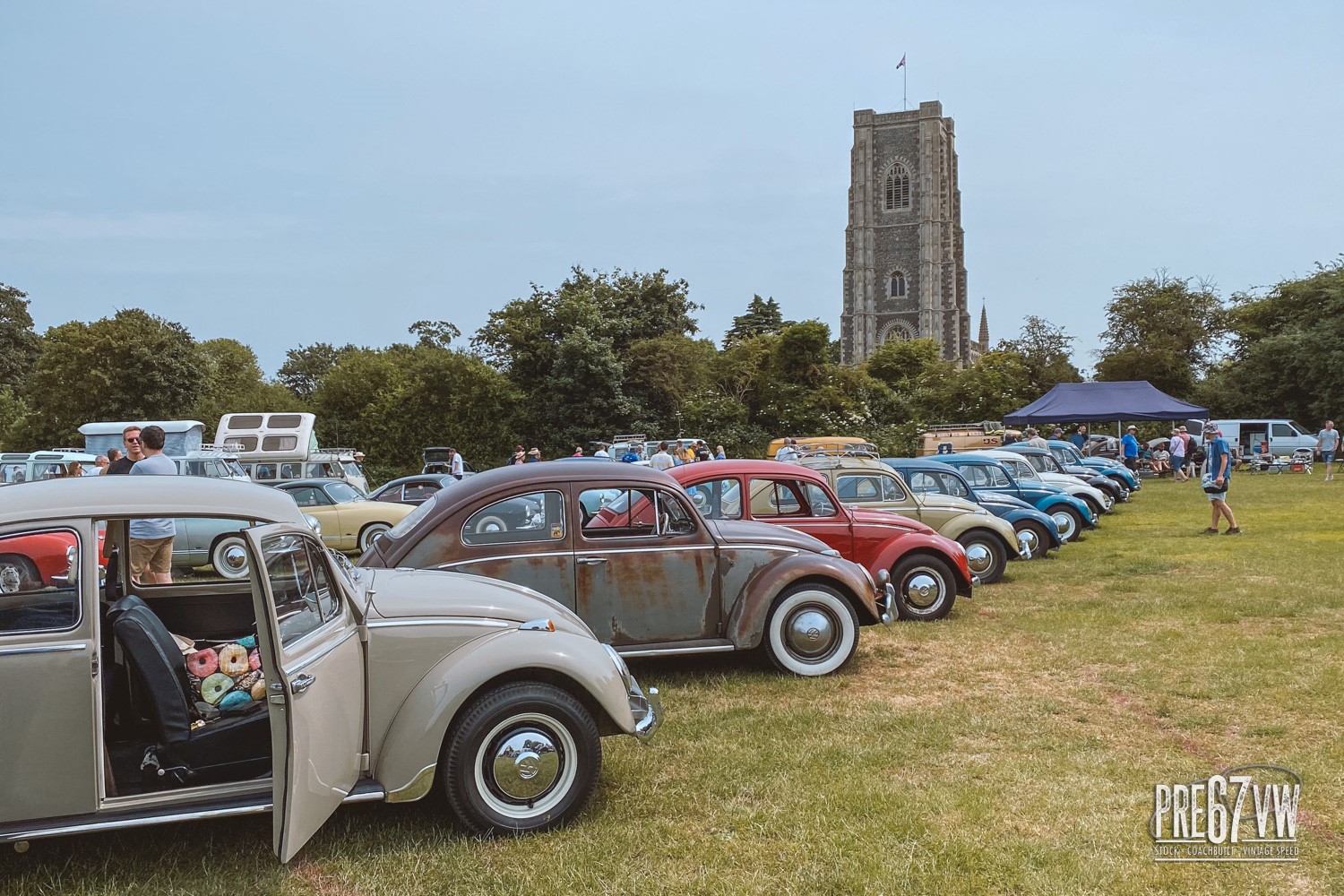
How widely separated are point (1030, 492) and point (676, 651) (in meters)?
11.0

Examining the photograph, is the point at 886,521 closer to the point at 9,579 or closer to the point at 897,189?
the point at 9,579

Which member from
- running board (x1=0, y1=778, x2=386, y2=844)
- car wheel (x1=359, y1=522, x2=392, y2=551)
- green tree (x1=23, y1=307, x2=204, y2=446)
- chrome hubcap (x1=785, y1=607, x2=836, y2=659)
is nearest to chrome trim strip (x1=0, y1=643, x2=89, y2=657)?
running board (x1=0, y1=778, x2=386, y2=844)

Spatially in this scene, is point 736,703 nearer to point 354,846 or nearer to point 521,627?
point 521,627

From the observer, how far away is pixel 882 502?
11688 millimetres

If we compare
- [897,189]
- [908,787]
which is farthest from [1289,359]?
[897,189]

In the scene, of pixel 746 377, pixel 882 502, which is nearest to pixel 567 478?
pixel 882 502

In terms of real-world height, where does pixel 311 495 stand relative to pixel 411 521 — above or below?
below

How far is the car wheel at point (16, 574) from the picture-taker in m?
3.94

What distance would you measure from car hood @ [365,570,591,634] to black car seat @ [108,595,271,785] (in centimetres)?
81

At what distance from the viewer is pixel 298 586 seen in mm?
4359

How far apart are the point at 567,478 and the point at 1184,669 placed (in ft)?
16.4

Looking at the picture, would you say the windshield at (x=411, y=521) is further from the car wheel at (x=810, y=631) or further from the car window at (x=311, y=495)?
the car window at (x=311, y=495)

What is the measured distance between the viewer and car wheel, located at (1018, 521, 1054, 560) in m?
14.3

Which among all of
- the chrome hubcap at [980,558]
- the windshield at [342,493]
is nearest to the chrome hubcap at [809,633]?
the chrome hubcap at [980,558]
